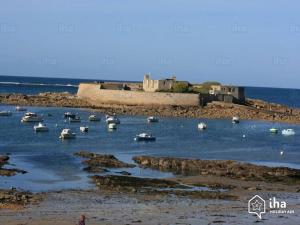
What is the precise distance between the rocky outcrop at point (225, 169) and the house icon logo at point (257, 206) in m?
5.93

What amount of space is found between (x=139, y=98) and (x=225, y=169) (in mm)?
58183

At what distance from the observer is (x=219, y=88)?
101m

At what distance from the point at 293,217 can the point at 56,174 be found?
14090 millimetres

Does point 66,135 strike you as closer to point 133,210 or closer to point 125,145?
point 125,145

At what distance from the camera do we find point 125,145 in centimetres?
5169

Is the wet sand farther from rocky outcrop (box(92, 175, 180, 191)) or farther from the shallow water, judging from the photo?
the shallow water

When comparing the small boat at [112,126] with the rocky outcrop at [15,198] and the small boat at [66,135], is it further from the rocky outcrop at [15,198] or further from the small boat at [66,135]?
the rocky outcrop at [15,198]

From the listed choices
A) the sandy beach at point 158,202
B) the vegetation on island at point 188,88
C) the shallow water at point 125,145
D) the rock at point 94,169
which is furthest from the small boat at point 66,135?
the vegetation on island at point 188,88

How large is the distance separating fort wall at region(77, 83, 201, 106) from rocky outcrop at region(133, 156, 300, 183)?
5209cm

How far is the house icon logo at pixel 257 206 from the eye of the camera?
26.1m

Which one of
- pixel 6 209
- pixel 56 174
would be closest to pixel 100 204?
pixel 6 209

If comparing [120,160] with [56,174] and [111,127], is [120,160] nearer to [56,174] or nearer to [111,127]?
[56,174]

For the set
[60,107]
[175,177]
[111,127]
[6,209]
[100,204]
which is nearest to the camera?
[6,209]

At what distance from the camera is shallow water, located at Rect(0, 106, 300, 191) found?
3503 centimetres
